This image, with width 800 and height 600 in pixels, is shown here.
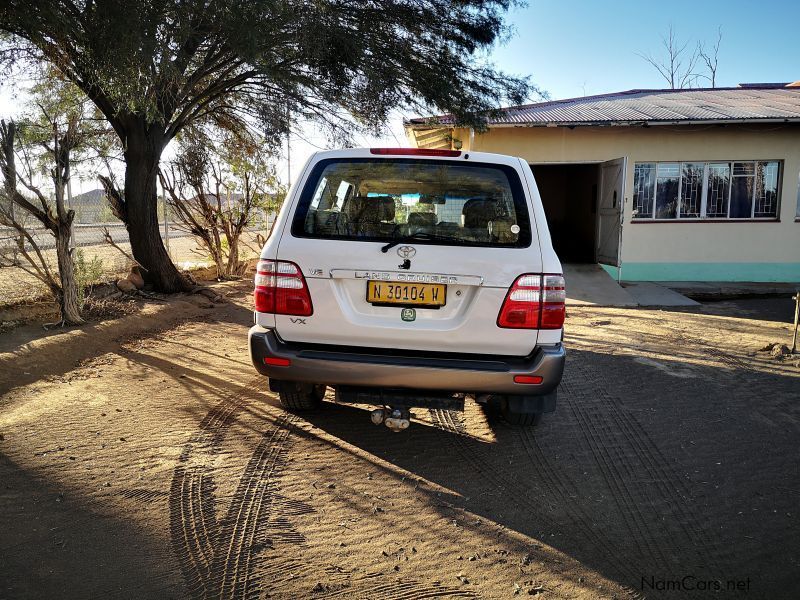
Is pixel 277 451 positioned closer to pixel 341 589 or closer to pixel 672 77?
pixel 341 589

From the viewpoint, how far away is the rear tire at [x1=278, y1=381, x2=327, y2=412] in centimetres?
399

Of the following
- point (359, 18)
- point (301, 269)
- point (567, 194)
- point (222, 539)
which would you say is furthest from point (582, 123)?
point (222, 539)

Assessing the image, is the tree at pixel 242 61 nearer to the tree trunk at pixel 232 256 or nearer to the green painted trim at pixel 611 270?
the tree trunk at pixel 232 256

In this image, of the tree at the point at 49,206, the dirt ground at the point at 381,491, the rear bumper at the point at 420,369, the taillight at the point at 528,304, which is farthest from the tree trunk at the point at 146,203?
the taillight at the point at 528,304

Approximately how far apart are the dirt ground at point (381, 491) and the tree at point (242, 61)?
325 cm

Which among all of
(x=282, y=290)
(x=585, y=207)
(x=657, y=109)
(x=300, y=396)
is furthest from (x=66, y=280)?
(x=585, y=207)

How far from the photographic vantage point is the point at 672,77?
120ft

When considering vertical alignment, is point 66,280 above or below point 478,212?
below

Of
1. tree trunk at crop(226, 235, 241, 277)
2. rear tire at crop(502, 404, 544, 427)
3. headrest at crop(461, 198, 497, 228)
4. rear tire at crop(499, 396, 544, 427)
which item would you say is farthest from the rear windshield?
tree trunk at crop(226, 235, 241, 277)

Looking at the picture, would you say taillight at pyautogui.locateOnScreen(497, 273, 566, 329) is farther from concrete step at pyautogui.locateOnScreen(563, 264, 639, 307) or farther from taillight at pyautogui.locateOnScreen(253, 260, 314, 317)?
concrete step at pyautogui.locateOnScreen(563, 264, 639, 307)

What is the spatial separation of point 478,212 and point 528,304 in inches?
26.2

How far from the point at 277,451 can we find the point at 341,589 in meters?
1.48

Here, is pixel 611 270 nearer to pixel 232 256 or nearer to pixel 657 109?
pixel 657 109

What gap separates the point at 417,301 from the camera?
135 inches
